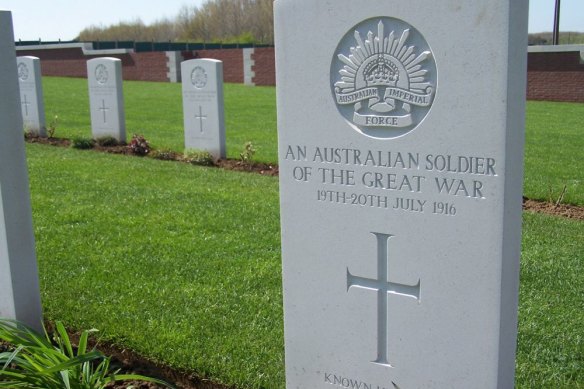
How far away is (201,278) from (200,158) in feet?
19.7

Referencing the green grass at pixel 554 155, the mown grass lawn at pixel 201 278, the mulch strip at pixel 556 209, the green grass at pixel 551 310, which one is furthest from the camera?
the green grass at pixel 554 155

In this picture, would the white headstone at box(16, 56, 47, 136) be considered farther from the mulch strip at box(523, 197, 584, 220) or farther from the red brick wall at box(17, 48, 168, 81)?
the red brick wall at box(17, 48, 168, 81)

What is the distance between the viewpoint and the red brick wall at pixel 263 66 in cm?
3133

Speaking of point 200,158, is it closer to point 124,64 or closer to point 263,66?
point 263,66

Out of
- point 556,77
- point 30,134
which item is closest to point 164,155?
point 30,134

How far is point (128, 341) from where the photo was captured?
389cm

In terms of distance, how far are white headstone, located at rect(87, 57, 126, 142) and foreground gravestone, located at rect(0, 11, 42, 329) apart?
915cm

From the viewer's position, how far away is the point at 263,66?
31.6 meters

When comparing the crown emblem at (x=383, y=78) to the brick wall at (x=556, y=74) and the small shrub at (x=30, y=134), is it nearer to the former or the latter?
the small shrub at (x=30, y=134)

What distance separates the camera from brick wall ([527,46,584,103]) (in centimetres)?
2289

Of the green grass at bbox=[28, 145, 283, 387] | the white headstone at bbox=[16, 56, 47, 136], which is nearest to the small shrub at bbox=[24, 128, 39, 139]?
the white headstone at bbox=[16, 56, 47, 136]

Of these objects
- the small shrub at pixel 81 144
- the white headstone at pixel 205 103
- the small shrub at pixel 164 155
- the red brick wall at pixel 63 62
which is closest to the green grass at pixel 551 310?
the white headstone at pixel 205 103

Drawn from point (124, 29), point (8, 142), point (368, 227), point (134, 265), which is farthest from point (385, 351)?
point (124, 29)

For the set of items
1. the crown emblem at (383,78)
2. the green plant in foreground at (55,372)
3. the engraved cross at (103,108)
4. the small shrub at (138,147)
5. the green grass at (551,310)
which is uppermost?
the crown emblem at (383,78)
